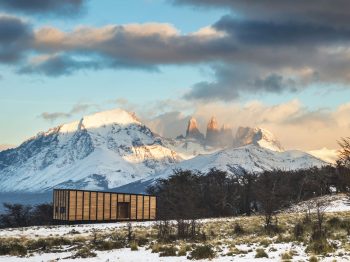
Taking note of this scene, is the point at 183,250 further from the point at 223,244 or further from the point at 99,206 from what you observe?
the point at 99,206

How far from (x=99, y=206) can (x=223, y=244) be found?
154ft

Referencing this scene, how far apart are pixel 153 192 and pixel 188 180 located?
14.6 m

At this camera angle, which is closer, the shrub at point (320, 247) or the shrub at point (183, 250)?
the shrub at point (320, 247)

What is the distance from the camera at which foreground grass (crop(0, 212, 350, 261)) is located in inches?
1252

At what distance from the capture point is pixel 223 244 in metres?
38.1

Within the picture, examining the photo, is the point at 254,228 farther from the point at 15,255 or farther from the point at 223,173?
the point at 223,173

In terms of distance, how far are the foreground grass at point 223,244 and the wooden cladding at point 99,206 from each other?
3006 cm

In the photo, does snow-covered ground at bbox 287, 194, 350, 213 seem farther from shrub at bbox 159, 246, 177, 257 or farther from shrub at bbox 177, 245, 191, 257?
shrub at bbox 159, 246, 177, 257

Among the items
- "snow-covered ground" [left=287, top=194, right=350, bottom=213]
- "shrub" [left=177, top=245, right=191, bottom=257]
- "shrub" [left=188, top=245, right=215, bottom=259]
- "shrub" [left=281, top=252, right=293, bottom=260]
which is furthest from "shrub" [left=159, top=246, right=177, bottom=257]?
"snow-covered ground" [left=287, top=194, right=350, bottom=213]

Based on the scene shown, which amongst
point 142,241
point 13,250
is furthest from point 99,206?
point 13,250

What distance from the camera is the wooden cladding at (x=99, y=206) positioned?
80562 millimetres

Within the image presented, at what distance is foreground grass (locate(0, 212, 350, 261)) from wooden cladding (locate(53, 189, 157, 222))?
30063mm

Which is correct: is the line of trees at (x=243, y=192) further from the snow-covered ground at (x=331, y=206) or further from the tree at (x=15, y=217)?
the tree at (x=15, y=217)

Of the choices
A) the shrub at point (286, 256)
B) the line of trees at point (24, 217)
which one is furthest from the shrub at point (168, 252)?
the line of trees at point (24, 217)
